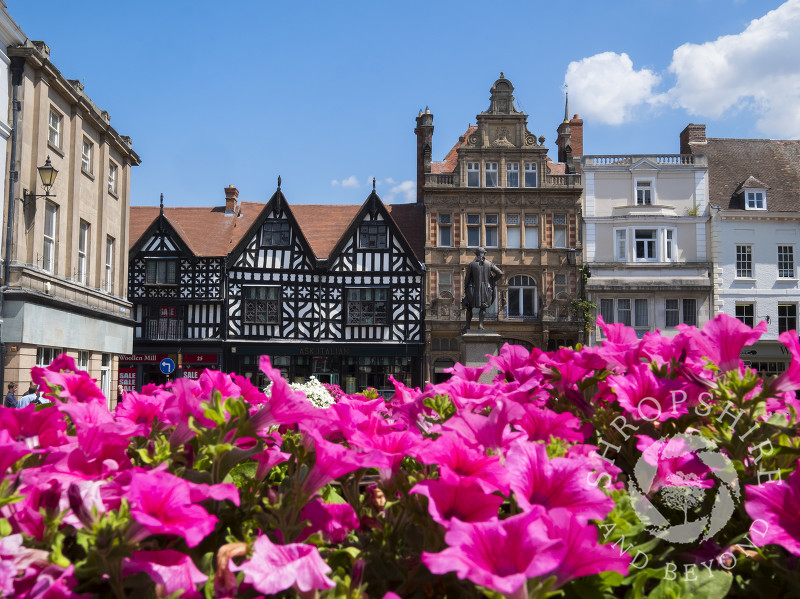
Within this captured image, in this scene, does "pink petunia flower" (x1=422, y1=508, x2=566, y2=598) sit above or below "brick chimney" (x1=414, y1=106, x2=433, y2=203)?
below

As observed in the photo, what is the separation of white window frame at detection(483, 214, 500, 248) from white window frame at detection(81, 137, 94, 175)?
56.2ft

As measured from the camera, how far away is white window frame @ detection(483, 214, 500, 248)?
106ft

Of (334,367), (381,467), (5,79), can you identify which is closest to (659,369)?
(381,467)

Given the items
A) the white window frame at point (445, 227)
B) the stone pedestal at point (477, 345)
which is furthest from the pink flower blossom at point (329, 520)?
the white window frame at point (445, 227)

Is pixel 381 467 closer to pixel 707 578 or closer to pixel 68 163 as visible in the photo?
pixel 707 578

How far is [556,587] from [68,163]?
23698mm

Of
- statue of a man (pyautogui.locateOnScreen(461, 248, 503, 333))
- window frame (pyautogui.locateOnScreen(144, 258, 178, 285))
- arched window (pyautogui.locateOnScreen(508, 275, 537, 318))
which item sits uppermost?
window frame (pyautogui.locateOnScreen(144, 258, 178, 285))

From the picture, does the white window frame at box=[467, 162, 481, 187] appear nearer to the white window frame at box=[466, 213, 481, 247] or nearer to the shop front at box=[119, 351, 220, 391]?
the white window frame at box=[466, 213, 481, 247]

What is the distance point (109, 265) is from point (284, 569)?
1050 inches

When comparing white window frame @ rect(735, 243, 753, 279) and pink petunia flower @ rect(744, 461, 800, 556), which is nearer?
pink petunia flower @ rect(744, 461, 800, 556)

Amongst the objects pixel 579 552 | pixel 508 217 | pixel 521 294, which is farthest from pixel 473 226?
pixel 579 552

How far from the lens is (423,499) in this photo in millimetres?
1205

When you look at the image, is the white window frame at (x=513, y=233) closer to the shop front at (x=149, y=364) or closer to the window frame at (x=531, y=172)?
the window frame at (x=531, y=172)

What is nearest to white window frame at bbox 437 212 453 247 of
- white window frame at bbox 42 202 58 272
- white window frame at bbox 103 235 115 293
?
white window frame at bbox 103 235 115 293
